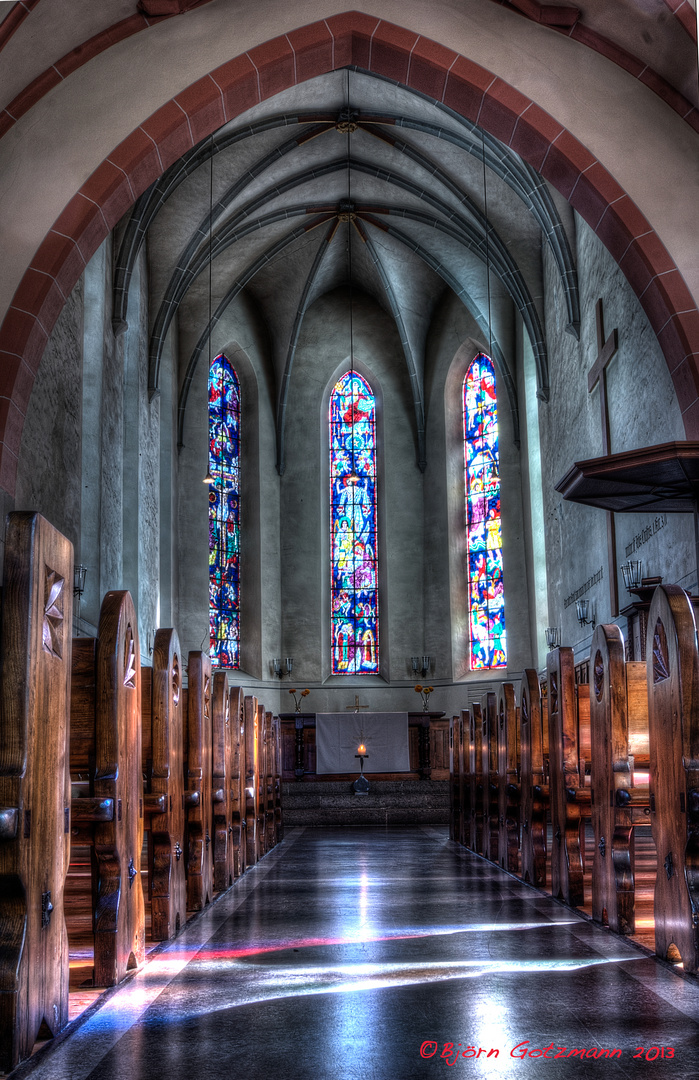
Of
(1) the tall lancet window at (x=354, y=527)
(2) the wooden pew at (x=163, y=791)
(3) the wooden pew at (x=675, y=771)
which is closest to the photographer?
(3) the wooden pew at (x=675, y=771)

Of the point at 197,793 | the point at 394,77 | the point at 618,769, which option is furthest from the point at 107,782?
the point at 394,77

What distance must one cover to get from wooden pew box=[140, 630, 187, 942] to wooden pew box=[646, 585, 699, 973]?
6.79 feet

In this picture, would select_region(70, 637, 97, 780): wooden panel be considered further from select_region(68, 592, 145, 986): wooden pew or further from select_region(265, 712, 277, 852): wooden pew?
select_region(265, 712, 277, 852): wooden pew

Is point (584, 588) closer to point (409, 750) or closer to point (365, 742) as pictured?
point (409, 750)

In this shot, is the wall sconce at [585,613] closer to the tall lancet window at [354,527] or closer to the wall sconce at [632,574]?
the wall sconce at [632,574]

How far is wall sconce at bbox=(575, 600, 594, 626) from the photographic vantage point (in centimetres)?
1290

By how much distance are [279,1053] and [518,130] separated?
8.71 m

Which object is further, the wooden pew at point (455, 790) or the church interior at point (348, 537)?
the wooden pew at point (455, 790)

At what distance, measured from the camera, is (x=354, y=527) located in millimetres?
19859

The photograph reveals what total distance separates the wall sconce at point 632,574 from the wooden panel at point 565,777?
17.1 feet

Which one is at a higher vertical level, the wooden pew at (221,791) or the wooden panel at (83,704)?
the wooden panel at (83,704)

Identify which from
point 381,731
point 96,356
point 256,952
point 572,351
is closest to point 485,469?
point 572,351

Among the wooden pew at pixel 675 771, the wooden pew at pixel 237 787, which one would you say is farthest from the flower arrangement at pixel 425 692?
the wooden pew at pixel 675 771

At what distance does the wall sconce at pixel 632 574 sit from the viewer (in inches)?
411
